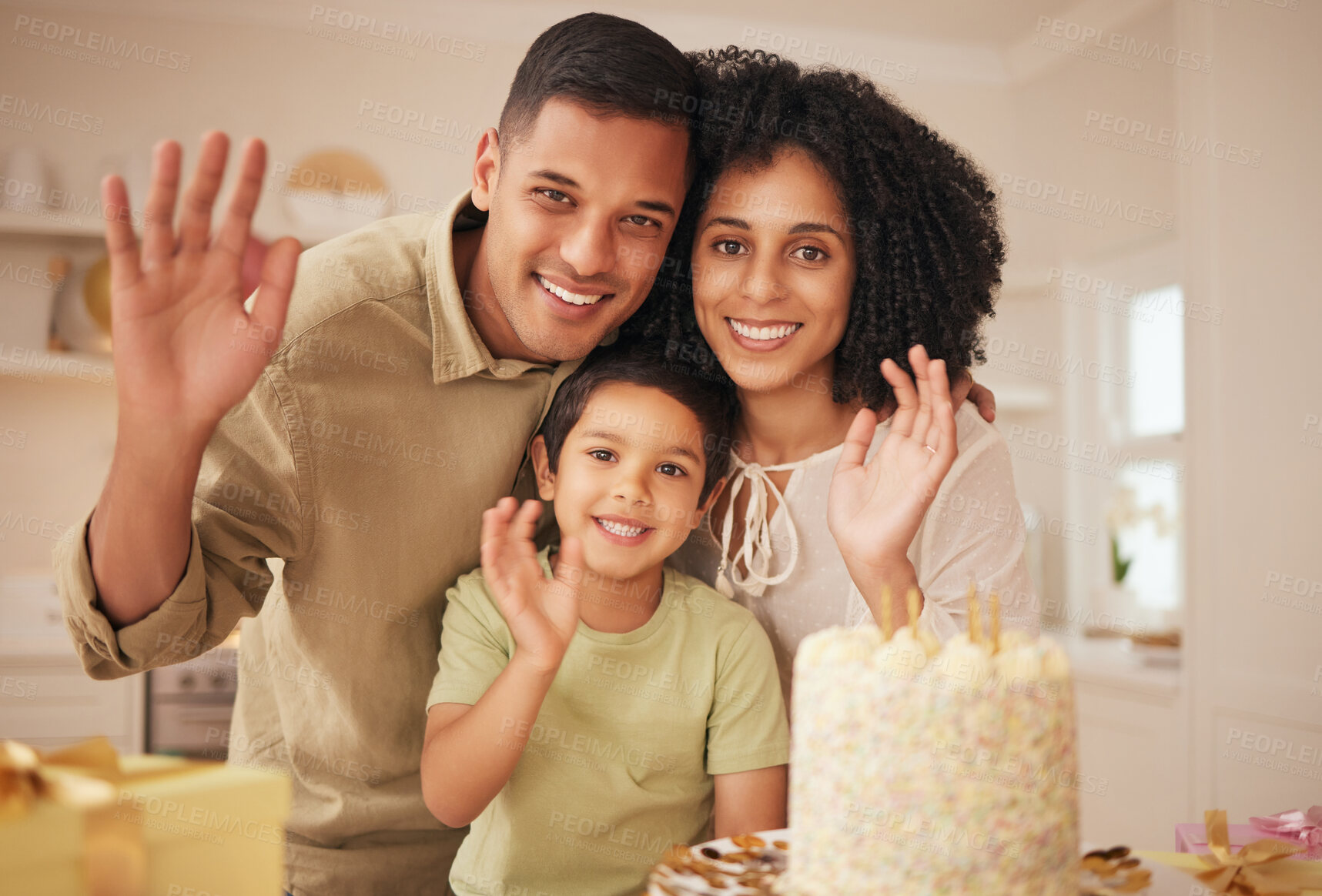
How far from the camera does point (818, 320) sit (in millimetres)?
1444

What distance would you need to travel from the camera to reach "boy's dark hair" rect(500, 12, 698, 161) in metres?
1.29

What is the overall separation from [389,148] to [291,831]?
329cm

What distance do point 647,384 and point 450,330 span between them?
0.89 feet

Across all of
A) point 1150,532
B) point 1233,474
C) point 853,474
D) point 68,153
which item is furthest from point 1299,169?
point 68,153

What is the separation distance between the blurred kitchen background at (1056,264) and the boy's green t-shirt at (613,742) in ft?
6.76

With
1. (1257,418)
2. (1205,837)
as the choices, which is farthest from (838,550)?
(1257,418)

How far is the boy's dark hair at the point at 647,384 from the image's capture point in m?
1.39

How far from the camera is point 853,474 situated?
4.14 ft

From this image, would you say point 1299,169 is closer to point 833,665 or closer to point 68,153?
point 833,665

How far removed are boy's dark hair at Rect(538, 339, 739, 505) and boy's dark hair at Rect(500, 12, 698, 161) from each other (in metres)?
0.32

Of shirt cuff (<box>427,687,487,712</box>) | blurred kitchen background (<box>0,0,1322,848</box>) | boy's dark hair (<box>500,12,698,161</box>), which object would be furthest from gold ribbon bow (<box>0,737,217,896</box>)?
blurred kitchen background (<box>0,0,1322,848</box>)

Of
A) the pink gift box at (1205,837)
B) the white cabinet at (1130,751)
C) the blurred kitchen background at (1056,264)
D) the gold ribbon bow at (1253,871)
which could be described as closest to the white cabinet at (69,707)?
the blurred kitchen background at (1056,264)

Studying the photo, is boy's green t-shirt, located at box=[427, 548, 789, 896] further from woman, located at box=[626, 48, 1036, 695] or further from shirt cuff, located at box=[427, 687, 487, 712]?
woman, located at box=[626, 48, 1036, 695]

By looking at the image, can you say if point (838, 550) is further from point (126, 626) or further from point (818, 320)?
point (126, 626)
